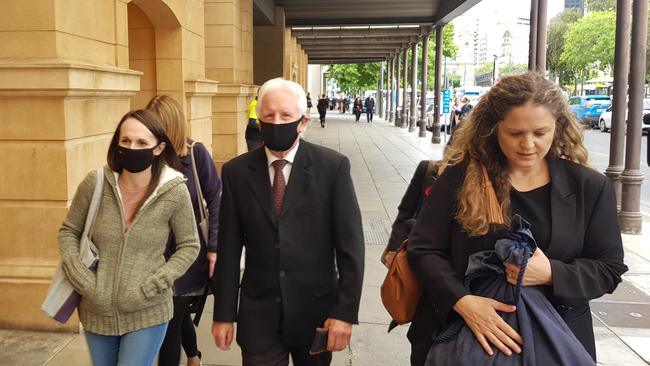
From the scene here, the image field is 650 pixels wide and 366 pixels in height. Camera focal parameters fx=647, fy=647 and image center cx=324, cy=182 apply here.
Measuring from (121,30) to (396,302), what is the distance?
184 inches

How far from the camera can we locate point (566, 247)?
7.23 feet

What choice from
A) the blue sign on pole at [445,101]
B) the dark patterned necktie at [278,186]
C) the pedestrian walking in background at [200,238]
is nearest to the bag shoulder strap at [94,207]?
the pedestrian walking in background at [200,238]

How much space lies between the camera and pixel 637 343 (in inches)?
193

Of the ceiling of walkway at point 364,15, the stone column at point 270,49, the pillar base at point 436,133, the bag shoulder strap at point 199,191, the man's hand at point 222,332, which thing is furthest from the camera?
the pillar base at point 436,133

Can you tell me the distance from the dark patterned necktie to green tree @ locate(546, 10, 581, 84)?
79403mm

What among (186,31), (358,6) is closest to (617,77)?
(186,31)

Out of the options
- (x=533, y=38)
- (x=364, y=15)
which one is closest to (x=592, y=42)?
(x=364, y=15)

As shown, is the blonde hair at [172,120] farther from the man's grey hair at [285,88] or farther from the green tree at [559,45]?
the green tree at [559,45]

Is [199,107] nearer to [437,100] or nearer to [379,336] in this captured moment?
[379,336]

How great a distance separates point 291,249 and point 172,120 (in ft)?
4.06

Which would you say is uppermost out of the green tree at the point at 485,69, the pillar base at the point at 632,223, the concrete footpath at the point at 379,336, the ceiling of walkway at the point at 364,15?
the green tree at the point at 485,69

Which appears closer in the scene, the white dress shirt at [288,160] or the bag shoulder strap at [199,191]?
the white dress shirt at [288,160]

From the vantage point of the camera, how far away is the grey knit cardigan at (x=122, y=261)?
280 centimetres

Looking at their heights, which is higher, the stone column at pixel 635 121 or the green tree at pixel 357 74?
the green tree at pixel 357 74
